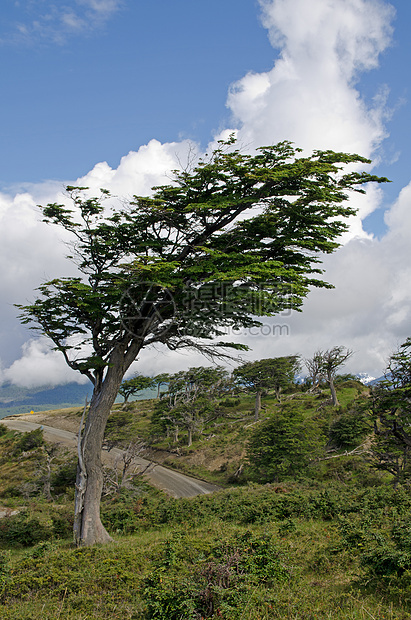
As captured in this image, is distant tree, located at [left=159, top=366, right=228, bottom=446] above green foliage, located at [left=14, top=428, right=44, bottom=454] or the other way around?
above

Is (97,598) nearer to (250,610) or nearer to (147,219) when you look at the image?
(250,610)

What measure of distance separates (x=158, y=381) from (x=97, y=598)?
57185 millimetres

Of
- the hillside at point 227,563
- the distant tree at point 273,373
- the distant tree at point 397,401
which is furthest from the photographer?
the distant tree at point 273,373

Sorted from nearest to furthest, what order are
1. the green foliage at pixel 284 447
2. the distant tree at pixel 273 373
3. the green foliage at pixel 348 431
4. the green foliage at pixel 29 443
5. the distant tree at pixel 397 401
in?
the distant tree at pixel 397 401 → the green foliage at pixel 284 447 → the green foliage at pixel 348 431 → the green foliage at pixel 29 443 → the distant tree at pixel 273 373

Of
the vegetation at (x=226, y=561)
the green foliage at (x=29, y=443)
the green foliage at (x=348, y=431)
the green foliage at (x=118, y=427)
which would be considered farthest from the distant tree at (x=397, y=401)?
the green foliage at (x=29, y=443)

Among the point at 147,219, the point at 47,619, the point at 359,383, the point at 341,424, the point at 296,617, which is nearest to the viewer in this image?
the point at 296,617

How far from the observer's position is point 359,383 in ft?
171

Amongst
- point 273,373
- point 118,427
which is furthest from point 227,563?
point 273,373

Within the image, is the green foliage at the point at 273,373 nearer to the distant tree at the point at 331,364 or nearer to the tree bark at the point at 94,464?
the distant tree at the point at 331,364

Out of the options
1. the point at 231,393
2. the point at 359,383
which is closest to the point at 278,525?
the point at 359,383

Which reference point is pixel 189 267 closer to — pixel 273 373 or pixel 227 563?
pixel 227 563

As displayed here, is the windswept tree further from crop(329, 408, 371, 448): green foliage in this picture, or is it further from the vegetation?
crop(329, 408, 371, 448): green foliage

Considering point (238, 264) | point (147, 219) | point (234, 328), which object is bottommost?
point (234, 328)

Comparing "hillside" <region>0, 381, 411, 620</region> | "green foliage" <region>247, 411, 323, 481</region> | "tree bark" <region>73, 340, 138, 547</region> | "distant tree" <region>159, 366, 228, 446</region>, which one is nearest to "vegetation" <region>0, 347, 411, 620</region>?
"hillside" <region>0, 381, 411, 620</region>
